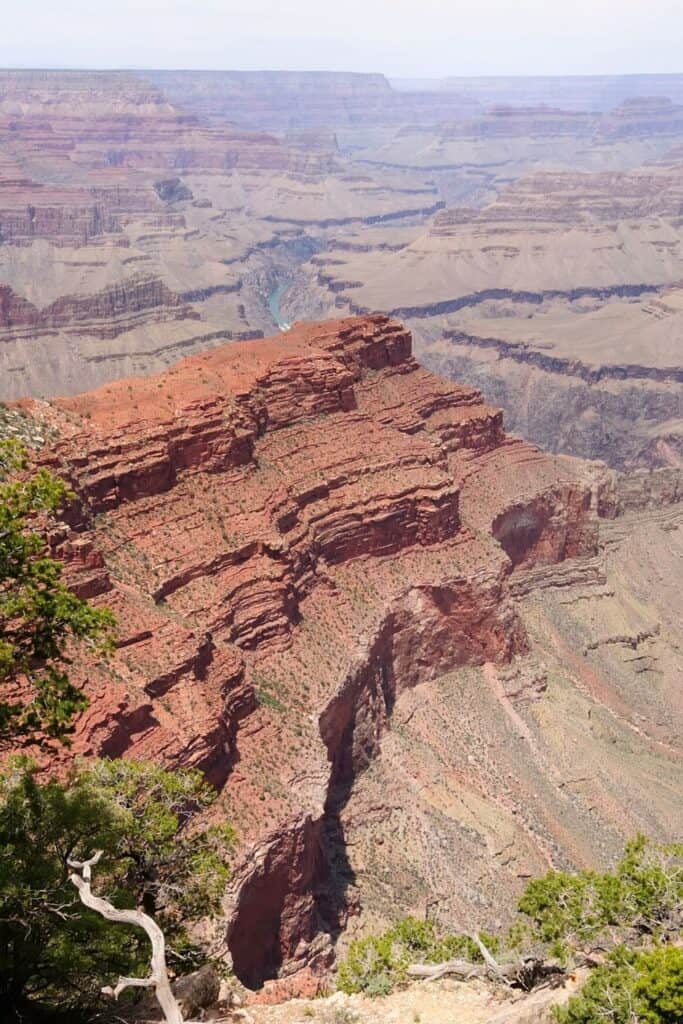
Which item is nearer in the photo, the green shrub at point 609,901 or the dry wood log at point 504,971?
the dry wood log at point 504,971

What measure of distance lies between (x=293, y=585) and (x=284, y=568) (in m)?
1.49

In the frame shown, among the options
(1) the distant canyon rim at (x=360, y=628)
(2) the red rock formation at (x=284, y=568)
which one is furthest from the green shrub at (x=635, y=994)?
(2) the red rock formation at (x=284, y=568)

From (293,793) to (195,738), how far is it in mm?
5951

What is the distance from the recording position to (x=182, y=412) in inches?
2199

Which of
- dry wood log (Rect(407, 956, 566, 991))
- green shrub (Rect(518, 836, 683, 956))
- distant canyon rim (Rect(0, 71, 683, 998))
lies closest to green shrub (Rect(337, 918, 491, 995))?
dry wood log (Rect(407, 956, 566, 991))

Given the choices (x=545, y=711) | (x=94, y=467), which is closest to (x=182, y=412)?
(x=94, y=467)

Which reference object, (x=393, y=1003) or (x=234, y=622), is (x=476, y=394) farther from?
(x=393, y=1003)

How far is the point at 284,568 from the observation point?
181ft

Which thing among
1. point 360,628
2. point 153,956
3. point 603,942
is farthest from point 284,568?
point 153,956

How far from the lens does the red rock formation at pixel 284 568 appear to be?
43000 mm

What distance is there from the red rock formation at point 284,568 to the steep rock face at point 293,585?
12 centimetres

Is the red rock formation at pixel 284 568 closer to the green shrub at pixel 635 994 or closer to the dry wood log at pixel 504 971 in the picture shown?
the dry wood log at pixel 504 971

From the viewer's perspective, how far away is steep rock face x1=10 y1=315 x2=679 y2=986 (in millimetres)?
43094

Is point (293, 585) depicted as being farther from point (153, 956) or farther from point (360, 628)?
point (153, 956)
